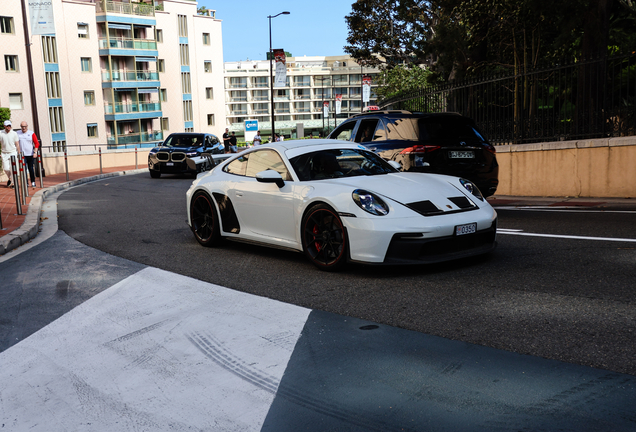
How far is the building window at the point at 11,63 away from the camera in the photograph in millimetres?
53219

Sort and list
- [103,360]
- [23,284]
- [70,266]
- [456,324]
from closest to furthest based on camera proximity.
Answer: [103,360], [456,324], [23,284], [70,266]

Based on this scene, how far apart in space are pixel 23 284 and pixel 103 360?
2.82m

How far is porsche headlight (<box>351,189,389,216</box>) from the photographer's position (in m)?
6.10

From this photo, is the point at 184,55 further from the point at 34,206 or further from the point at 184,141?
the point at 34,206

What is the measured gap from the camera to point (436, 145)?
984 cm

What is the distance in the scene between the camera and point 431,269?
6.39m

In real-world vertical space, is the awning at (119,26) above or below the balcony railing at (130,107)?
above

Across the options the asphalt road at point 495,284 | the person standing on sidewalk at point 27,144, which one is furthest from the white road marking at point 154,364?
the person standing on sidewalk at point 27,144

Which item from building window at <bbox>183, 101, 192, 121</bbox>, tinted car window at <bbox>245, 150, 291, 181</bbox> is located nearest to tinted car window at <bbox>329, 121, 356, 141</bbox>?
tinted car window at <bbox>245, 150, 291, 181</bbox>

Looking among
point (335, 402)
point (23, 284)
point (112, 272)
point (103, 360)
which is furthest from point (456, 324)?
point (23, 284)

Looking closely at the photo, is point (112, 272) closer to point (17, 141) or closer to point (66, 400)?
point (66, 400)

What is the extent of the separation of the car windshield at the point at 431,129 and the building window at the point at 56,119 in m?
54.0

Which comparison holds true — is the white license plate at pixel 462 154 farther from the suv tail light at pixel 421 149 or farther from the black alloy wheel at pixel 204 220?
the black alloy wheel at pixel 204 220

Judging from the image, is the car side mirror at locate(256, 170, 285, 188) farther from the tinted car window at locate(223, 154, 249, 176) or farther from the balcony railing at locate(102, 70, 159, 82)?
the balcony railing at locate(102, 70, 159, 82)
